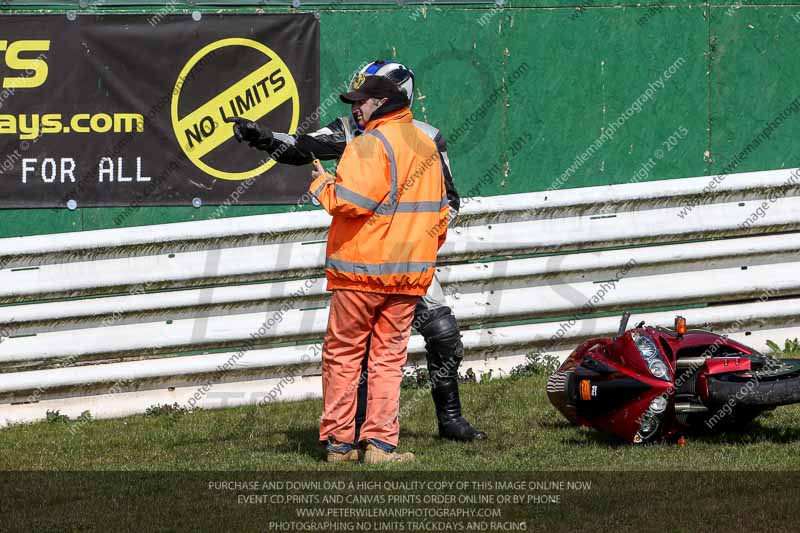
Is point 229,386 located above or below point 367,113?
below

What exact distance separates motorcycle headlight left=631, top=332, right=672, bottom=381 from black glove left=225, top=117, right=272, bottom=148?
2.23 metres

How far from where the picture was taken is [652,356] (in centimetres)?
683

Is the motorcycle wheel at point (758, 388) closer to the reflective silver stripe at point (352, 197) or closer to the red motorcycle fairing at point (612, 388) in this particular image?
the red motorcycle fairing at point (612, 388)

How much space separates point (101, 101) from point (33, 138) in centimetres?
58

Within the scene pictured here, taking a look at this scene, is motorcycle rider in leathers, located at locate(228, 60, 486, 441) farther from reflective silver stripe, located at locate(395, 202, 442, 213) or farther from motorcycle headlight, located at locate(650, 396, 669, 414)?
motorcycle headlight, located at locate(650, 396, 669, 414)

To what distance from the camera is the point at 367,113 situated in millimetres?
6824

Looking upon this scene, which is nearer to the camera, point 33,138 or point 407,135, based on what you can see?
point 407,135

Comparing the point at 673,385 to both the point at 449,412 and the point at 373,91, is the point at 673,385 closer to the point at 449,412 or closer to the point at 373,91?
the point at 449,412

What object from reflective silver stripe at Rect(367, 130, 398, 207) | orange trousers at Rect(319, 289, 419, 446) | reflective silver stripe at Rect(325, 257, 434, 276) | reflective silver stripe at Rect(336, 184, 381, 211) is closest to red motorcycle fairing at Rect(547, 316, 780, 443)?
orange trousers at Rect(319, 289, 419, 446)

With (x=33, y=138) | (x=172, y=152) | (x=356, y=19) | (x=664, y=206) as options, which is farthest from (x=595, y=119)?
(x=33, y=138)

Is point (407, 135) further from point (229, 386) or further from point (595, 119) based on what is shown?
point (595, 119)

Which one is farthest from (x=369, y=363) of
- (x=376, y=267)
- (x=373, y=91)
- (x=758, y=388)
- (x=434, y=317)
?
(x=758, y=388)

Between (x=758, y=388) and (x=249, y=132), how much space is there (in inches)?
114

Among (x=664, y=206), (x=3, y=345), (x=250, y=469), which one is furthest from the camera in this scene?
(x=664, y=206)
